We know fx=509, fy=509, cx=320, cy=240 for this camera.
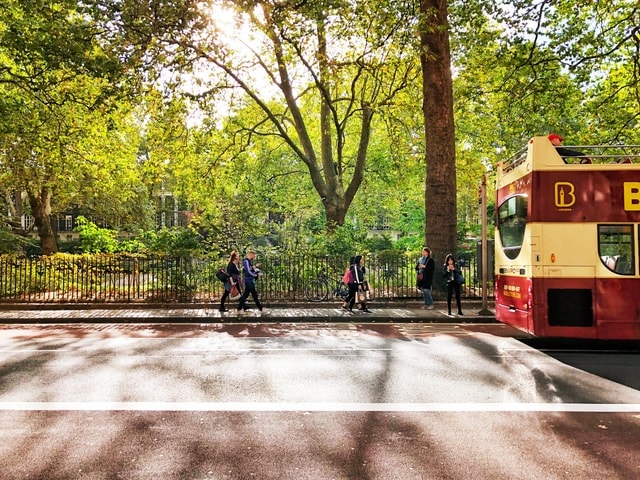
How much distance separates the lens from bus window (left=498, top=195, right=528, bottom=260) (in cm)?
905

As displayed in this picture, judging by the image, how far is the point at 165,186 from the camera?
1875 inches

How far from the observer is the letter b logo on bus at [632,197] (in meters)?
8.54

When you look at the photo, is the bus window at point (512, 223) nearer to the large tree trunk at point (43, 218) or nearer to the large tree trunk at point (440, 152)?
the large tree trunk at point (440, 152)

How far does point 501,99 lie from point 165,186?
35.8m

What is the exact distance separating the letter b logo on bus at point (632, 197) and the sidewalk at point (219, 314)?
516 centimetres

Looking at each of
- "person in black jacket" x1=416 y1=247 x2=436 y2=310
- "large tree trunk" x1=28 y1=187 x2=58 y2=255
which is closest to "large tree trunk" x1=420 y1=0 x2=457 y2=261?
"person in black jacket" x1=416 y1=247 x2=436 y2=310

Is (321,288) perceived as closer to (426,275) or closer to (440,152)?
(426,275)

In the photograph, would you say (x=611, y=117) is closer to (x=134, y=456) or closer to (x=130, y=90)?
(x=130, y=90)

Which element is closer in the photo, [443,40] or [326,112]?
[443,40]

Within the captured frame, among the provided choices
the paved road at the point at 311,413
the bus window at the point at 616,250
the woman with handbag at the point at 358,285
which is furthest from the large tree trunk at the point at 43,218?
the bus window at the point at 616,250

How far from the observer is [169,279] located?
16.3m

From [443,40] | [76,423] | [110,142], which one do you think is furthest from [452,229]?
[110,142]

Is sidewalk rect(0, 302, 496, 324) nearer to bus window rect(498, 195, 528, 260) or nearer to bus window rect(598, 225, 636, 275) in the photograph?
bus window rect(498, 195, 528, 260)

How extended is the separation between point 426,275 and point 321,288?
11.7 ft
